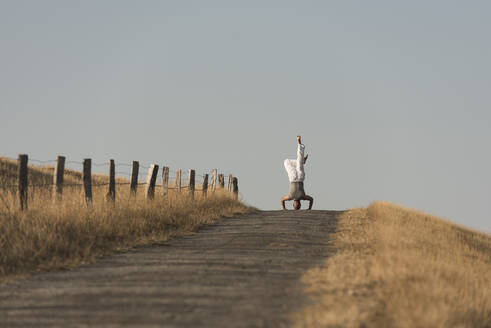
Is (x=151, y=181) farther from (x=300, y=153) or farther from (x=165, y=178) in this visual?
(x=300, y=153)

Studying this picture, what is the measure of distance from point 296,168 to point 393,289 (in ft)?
61.6

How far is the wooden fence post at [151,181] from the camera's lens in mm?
20375

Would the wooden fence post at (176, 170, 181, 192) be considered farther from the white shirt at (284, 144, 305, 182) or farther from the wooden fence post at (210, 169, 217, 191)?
the wooden fence post at (210, 169, 217, 191)

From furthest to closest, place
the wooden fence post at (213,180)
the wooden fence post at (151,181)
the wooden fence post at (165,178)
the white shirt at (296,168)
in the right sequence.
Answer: the wooden fence post at (213,180) → the white shirt at (296,168) → the wooden fence post at (165,178) → the wooden fence post at (151,181)

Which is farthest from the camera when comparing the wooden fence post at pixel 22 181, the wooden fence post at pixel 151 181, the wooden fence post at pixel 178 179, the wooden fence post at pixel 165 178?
the wooden fence post at pixel 178 179

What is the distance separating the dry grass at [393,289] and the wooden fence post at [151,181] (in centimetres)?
801

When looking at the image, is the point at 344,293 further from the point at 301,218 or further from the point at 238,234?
the point at 301,218

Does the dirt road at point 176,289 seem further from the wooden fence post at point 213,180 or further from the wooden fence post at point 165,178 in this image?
the wooden fence post at point 213,180

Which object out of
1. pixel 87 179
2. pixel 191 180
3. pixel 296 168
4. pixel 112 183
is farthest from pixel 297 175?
pixel 87 179

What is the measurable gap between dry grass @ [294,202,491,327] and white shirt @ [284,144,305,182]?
1244 centimetres

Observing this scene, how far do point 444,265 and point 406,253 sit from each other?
85 cm

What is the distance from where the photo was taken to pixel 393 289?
324 inches

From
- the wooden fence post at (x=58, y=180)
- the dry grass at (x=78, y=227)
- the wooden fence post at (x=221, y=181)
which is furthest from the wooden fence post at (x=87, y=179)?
the wooden fence post at (x=221, y=181)

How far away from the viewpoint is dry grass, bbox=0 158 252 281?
37.2 ft
